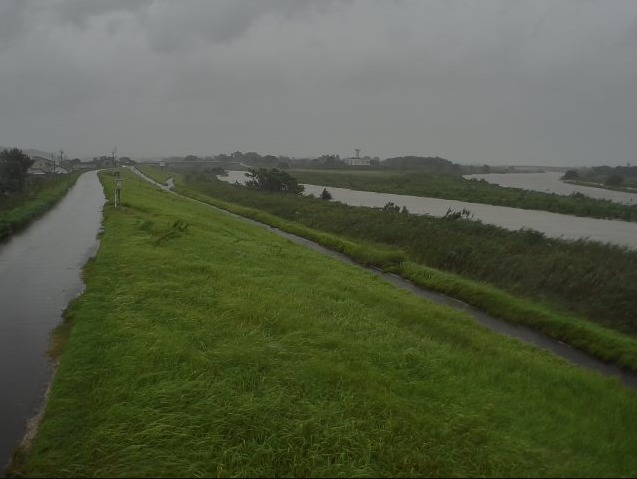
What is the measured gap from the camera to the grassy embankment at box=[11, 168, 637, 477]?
6.00 meters

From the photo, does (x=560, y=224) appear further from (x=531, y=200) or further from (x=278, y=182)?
(x=278, y=182)

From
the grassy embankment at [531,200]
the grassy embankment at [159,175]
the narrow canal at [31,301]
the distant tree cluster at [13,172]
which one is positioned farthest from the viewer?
the grassy embankment at [159,175]

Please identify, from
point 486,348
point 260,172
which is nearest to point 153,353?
point 486,348

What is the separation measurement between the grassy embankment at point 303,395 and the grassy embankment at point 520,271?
2683 mm

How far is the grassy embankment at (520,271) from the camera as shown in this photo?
13.3 metres

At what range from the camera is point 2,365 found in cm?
904

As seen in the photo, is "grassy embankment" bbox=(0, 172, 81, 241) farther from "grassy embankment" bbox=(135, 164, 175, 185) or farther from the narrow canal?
"grassy embankment" bbox=(135, 164, 175, 185)

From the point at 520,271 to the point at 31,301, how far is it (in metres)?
16.9

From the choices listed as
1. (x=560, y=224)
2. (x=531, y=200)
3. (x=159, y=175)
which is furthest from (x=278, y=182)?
(x=159, y=175)

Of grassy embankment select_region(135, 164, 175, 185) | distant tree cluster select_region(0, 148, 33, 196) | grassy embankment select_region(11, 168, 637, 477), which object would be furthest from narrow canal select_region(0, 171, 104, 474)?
grassy embankment select_region(135, 164, 175, 185)

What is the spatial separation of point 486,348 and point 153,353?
24.1ft

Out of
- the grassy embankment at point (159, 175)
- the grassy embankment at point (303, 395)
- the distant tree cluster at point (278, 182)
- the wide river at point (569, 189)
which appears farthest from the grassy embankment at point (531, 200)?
the grassy embankment at point (159, 175)

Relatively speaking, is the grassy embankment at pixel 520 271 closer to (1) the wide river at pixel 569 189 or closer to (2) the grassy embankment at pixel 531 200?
(2) the grassy embankment at pixel 531 200

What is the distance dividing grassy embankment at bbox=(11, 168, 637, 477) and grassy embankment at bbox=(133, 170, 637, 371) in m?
2.68
